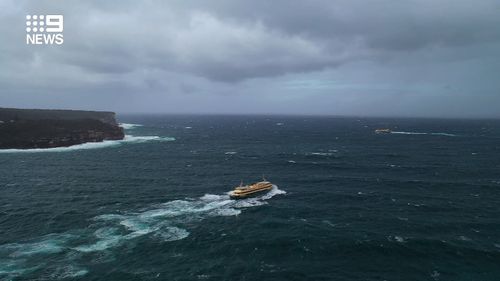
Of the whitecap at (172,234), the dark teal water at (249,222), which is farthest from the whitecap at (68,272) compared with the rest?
the whitecap at (172,234)

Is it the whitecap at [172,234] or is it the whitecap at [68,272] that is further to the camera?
the whitecap at [172,234]

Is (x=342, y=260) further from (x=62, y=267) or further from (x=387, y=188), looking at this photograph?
(x=387, y=188)

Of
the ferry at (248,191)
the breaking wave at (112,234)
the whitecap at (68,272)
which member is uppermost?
the ferry at (248,191)

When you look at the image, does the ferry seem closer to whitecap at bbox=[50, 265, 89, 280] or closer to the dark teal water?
the dark teal water

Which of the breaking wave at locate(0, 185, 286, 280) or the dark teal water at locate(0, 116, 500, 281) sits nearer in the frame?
the breaking wave at locate(0, 185, 286, 280)

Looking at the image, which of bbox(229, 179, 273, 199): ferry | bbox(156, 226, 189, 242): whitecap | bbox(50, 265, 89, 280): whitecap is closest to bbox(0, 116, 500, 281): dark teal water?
bbox(50, 265, 89, 280): whitecap

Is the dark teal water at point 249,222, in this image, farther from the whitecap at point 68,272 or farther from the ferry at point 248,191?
the ferry at point 248,191
